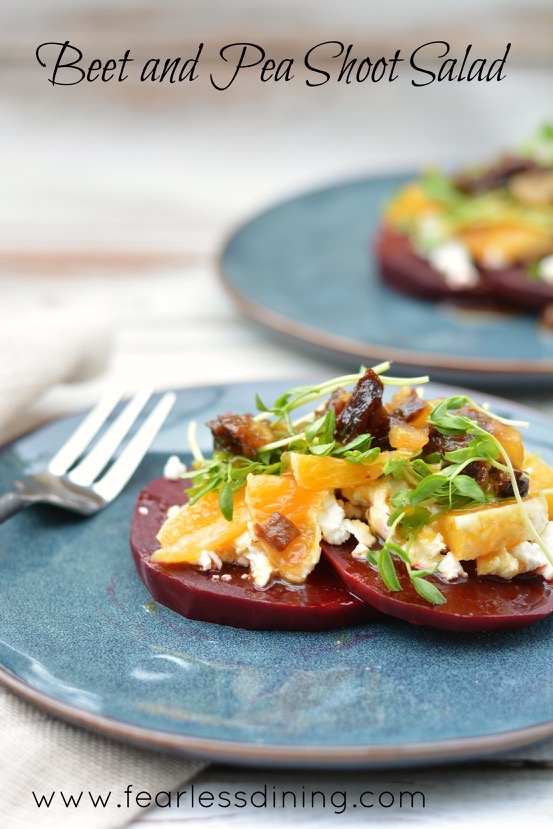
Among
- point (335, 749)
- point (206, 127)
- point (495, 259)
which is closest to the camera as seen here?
point (335, 749)

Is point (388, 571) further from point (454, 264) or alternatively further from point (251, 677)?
point (454, 264)

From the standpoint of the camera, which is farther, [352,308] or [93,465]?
[352,308]

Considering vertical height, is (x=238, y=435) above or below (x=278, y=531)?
above

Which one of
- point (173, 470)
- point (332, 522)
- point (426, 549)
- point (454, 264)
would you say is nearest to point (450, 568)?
point (426, 549)

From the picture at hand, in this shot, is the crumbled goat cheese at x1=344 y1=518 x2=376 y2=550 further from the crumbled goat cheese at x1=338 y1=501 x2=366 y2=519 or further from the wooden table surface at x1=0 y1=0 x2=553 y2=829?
the wooden table surface at x1=0 y1=0 x2=553 y2=829

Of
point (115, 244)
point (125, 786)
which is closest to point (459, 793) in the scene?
point (125, 786)

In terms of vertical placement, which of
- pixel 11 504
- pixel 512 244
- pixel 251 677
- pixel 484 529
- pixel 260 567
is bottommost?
pixel 11 504

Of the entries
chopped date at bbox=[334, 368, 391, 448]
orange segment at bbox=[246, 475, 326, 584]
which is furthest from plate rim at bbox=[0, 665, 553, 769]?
chopped date at bbox=[334, 368, 391, 448]

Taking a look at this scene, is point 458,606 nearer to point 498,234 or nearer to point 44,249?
point 498,234
